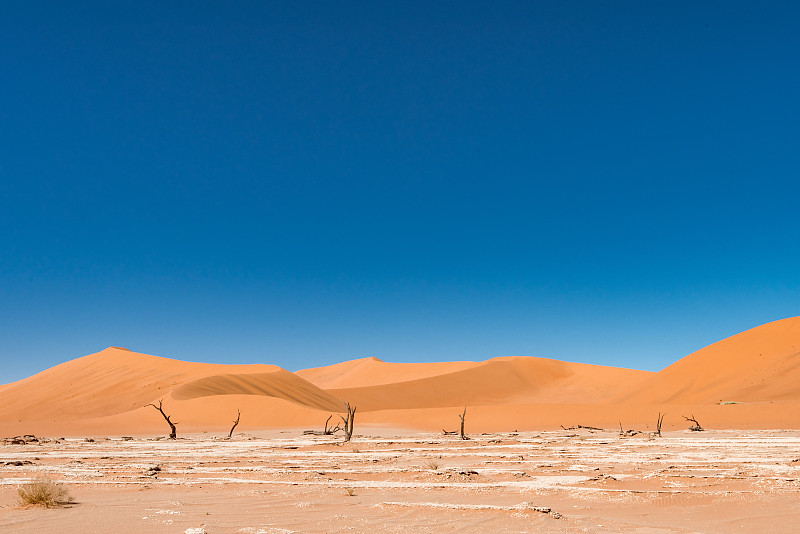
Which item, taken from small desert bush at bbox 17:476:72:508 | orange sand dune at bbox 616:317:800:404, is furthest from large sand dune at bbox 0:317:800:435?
small desert bush at bbox 17:476:72:508

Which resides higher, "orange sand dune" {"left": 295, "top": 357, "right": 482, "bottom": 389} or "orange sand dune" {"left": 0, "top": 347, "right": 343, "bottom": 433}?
"orange sand dune" {"left": 295, "top": 357, "right": 482, "bottom": 389}

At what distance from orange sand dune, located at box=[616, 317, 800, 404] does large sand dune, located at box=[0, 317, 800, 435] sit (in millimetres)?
160

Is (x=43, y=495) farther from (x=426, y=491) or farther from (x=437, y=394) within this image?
(x=437, y=394)

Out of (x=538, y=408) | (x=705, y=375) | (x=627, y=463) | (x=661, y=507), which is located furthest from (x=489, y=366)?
(x=661, y=507)

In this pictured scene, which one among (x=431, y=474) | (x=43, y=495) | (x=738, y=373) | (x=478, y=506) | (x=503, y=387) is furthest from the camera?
(x=503, y=387)

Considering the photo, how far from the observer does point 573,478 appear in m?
12.3

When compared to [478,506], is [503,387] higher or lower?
higher

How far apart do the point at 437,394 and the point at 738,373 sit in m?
38.9

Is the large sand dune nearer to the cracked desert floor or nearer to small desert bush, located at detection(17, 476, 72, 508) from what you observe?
the cracked desert floor

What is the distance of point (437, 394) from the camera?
81.8 metres

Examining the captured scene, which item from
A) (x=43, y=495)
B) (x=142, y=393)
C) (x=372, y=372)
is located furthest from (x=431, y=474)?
(x=372, y=372)

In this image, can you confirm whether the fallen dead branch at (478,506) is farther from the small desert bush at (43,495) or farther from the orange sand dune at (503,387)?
the orange sand dune at (503,387)

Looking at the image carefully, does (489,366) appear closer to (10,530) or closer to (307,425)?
(307,425)

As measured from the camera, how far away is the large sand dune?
40312mm
